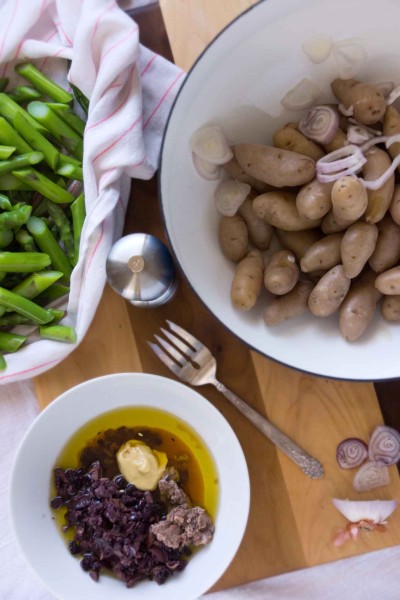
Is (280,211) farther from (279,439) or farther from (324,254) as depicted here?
(279,439)

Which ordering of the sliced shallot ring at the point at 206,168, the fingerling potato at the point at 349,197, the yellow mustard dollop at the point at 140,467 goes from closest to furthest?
1. the fingerling potato at the point at 349,197
2. the sliced shallot ring at the point at 206,168
3. the yellow mustard dollop at the point at 140,467

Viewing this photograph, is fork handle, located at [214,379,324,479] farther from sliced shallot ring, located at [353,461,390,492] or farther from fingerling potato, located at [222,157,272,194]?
fingerling potato, located at [222,157,272,194]

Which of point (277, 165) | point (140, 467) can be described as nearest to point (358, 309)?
point (277, 165)

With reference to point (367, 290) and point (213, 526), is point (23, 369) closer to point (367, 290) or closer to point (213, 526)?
point (213, 526)

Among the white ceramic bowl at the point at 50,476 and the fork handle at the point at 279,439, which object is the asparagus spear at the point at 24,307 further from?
the fork handle at the point at 279,439

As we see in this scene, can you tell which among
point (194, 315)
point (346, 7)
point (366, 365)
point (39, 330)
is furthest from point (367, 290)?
point (39, 330)

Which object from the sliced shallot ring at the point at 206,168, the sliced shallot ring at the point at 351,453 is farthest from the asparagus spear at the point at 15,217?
the sliced shallot ring at the point at 351,453
